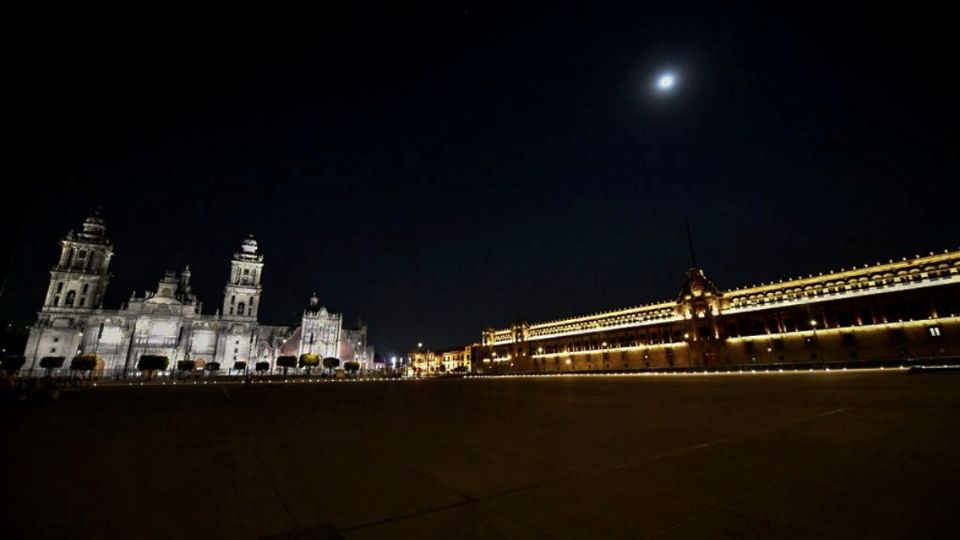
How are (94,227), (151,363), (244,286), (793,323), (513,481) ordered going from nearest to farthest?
(513,481), (793,323), (151,363), (94,227), (244,286)

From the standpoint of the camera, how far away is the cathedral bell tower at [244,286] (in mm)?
98000

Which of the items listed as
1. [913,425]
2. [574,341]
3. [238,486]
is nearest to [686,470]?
[238,486]

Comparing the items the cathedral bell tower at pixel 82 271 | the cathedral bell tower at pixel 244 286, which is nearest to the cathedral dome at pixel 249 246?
the cathedral bell tower at pixel 244 286

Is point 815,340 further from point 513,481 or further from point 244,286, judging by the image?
point 244,286

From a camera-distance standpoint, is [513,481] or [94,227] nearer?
[513,481]

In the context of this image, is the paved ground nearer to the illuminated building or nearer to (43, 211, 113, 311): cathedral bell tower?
(43, 211, 113, 311): cathedral bell tower

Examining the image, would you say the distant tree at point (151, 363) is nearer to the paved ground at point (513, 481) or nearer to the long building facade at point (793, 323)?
the paved ground at point (513, 481)

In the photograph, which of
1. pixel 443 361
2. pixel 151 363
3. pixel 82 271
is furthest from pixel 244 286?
pixel 443 361

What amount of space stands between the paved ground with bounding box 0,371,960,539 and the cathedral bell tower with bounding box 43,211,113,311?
11215 cm

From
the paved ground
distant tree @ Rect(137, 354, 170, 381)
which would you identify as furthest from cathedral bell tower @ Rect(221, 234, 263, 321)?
the paved ground

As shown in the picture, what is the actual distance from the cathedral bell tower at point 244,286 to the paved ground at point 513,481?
104595mm

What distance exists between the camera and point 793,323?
56.5 meters

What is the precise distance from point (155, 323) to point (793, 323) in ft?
406

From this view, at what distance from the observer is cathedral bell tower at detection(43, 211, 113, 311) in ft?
277
